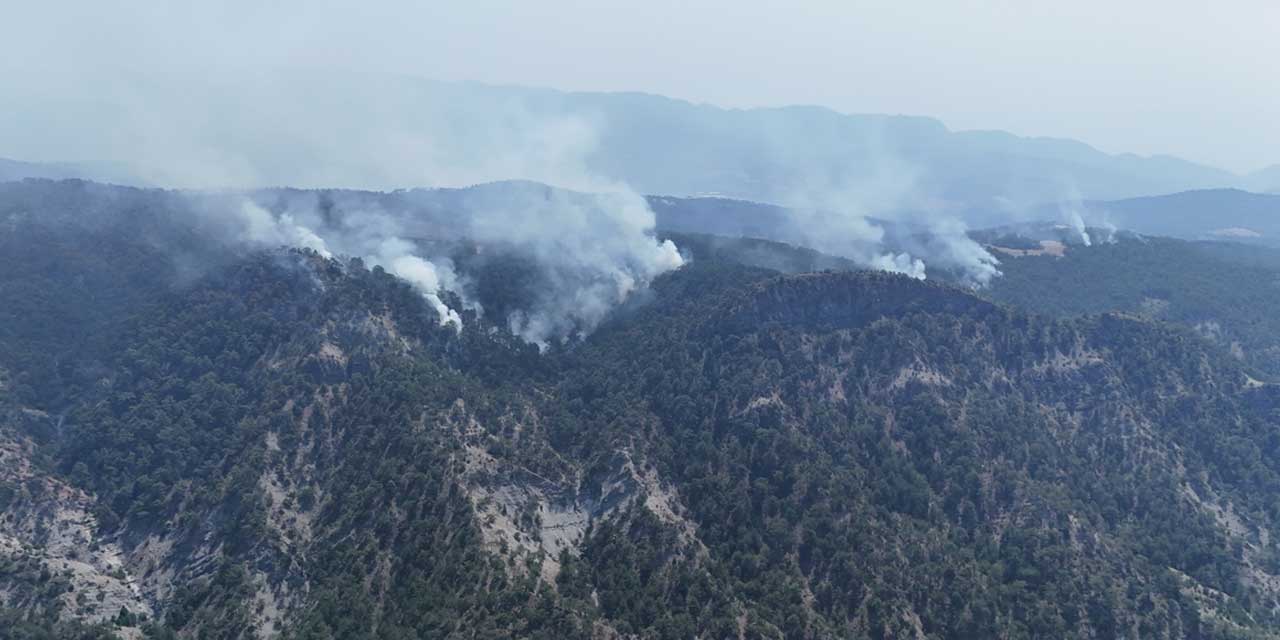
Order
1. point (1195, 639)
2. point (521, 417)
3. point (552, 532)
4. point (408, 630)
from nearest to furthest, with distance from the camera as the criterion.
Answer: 1. point (408, 630)
2. point (1195, 639)
3. point (552, 532)
4. point (521, 417)

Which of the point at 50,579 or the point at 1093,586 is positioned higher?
the point at 50,579

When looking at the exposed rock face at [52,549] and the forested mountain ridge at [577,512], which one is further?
the forested mountain ridge at [577,512]

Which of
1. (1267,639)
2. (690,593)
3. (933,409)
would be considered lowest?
(1267,639)

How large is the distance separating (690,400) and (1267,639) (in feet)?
377

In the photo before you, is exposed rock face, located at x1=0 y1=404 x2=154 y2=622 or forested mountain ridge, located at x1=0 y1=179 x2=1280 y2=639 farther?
forested mountain ridge, located at x1=0 y1=179 x2=1280 y2=639

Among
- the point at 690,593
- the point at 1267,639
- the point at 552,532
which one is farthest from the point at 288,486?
the point at 1267,639

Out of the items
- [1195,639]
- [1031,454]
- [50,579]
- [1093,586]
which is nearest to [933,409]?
[1031,454]

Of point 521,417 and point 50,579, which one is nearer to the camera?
point 50,579

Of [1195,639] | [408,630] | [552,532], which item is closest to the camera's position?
[408,630]

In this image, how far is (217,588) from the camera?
147 meters

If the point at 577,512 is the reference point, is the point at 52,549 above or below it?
above

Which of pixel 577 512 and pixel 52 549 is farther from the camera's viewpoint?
pixel 577 512

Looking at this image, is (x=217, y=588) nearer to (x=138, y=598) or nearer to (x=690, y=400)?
(x=138, y=598)

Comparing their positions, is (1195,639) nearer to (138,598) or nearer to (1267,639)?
(1267,639)
